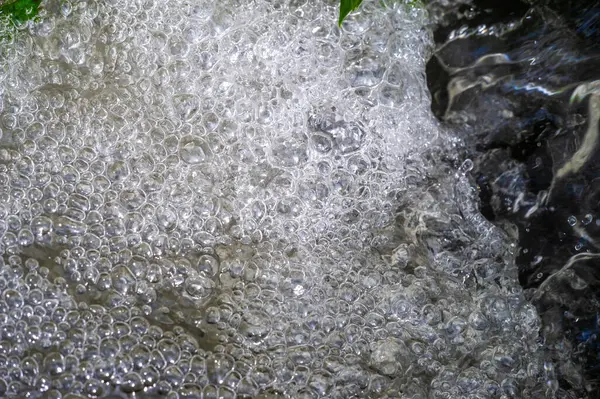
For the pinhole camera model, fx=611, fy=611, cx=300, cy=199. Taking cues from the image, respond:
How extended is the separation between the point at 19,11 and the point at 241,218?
1.71ft

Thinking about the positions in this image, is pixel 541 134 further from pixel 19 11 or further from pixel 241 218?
pixel 19 11

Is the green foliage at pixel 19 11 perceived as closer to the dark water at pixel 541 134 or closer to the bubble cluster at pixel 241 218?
the bubble cluster at pixel 241 218

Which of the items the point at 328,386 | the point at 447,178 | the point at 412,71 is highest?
the point at 412,71

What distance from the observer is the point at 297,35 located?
1092mm

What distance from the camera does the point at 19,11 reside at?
1048 millimetres

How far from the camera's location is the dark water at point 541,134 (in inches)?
42.4

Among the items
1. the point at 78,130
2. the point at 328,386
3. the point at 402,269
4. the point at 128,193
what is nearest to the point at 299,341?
the point at 328,386

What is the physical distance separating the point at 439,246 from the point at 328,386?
0.33 metres

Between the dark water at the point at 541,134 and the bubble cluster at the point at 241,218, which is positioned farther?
the dark water at the point at 541,134

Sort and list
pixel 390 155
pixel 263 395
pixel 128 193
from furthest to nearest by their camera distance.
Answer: pixel 390 155, pixel 128 193, pixel 263 395

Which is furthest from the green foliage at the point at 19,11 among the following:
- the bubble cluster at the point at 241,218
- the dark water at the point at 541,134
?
the dark water at the point at 541,134

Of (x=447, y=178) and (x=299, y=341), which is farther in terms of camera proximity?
(x=447, y=178)

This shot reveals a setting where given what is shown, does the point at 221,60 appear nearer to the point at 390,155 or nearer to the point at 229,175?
the point at 229,175

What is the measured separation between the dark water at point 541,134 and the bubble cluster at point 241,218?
0.16 ft
